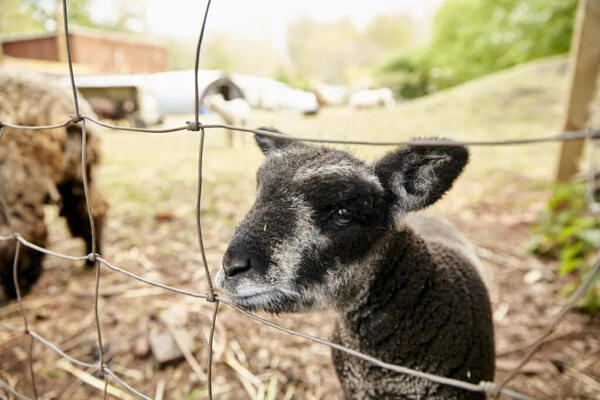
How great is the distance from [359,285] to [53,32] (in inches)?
853

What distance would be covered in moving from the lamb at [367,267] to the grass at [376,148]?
4.34ft

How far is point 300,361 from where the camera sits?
315cm

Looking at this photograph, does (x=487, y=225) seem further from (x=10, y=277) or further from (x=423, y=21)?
(x=423, y=21)

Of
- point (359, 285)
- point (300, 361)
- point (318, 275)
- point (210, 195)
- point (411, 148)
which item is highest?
point (411, 148)

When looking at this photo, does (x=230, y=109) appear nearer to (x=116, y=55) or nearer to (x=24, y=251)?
(x=24, y=251)

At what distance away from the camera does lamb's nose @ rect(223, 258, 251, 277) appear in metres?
1.53

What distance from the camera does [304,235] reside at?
5.27 ft

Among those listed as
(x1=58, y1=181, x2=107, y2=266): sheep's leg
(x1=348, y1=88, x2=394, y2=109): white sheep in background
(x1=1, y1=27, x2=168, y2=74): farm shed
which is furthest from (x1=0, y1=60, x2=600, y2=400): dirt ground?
(x1=348, y1=88, x2=394, y2=109): white sheep in background

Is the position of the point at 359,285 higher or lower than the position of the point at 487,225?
higher

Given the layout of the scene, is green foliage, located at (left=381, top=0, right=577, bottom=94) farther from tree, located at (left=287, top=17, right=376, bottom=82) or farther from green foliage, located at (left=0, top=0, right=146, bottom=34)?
green foliage, located at (left=0, top=0, right=146, bottom=34)

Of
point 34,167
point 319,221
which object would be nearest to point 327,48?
point 34,167

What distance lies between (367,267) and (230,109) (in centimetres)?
936

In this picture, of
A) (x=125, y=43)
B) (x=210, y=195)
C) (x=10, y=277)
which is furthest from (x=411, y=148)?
(x=125, y=43)

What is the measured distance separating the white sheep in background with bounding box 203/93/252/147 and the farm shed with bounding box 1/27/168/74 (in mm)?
5828
